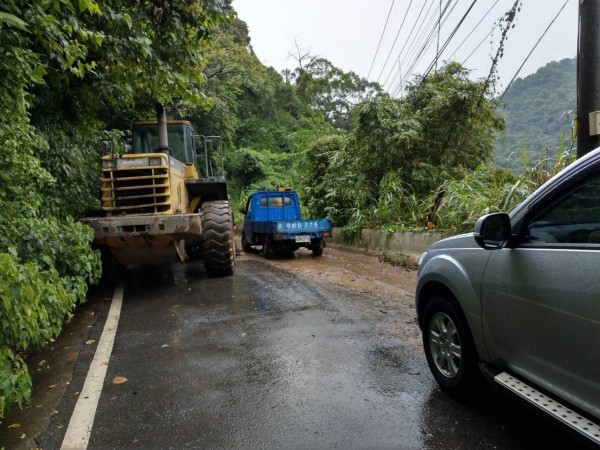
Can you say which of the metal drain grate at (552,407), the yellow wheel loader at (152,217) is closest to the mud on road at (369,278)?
the metal drain grate at (552,407)

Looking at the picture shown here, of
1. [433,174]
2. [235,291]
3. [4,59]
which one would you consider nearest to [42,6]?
[4,59]

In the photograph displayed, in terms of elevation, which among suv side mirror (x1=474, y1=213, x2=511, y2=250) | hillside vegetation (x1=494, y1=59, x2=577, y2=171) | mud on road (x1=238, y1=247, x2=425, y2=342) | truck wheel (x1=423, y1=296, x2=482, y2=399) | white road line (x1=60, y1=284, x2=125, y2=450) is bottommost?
white road line (x1=60, y1=284, x2=125, y2=450)

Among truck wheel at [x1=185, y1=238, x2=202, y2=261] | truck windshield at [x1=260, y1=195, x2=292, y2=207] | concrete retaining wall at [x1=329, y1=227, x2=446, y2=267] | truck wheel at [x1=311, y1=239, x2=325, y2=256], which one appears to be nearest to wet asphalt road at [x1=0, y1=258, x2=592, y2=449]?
concrete retaining wall at [x1=329, y1=227, x2=446, y2=267]

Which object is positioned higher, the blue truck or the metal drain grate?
the blue truck

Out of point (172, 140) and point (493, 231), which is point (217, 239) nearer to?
point (172, 140)

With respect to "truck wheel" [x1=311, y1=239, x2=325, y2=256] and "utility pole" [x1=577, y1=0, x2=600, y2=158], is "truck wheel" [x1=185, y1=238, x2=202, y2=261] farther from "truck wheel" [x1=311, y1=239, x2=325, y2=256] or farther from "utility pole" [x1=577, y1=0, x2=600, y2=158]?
"utility pole" [x1=577, y1=0, x2=600, y2=158]

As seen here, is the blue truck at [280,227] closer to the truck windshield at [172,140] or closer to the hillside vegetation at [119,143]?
the hillside vegetation at [119,143]

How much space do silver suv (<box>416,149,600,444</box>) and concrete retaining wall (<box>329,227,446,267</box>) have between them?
21.0 ft

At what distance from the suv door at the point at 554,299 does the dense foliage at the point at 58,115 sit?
9.89ft

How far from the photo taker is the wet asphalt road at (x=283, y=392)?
2.80m

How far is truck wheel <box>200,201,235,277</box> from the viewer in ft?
27.4

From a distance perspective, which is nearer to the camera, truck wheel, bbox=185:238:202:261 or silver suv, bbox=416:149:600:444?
silver suv, bbox=416:149:600:444

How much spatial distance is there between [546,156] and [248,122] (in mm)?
31329

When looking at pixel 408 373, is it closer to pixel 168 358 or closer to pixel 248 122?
pixel 168 358
